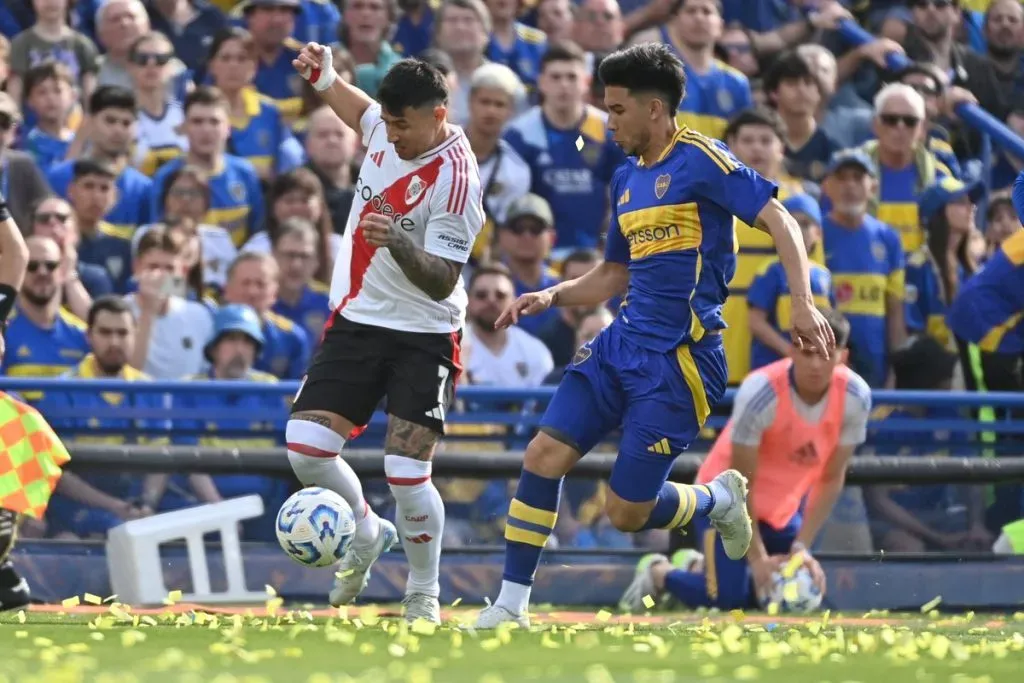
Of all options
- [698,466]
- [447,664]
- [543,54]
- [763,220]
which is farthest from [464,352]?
[447,664]

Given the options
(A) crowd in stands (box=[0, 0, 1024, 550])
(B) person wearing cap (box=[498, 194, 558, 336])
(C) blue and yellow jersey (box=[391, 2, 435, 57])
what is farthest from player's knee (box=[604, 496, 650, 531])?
(C) blue and yellow jersey (box=[391, 2, 435, 57])

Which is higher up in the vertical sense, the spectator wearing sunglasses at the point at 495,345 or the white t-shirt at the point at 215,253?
the white t-shirt at the point at 215,253

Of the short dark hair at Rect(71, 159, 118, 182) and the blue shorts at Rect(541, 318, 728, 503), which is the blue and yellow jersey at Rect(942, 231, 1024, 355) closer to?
the blue shorts at Rect(541, 318, 728, 503)

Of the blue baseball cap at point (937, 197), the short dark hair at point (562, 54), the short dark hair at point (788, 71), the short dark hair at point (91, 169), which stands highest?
the short dark hair at point (562, 54)

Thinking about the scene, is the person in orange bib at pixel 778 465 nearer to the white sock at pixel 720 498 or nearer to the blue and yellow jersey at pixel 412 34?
the white sock at pixel 720 498

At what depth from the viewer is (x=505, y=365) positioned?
1240 centimetres

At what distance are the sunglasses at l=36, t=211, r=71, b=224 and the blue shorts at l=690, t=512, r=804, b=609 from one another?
14.2ft

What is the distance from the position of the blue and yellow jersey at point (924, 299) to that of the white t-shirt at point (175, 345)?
4556 mm

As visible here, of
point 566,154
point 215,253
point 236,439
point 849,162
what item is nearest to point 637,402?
point 236,439

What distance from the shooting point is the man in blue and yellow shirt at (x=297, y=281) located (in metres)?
12.7

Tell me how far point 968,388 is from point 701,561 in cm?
260

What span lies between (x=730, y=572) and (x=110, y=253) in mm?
4609

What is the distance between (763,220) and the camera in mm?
8250

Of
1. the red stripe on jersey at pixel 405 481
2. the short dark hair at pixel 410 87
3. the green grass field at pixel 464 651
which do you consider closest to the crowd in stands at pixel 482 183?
the red stripe on jersey at pixel 405 481
